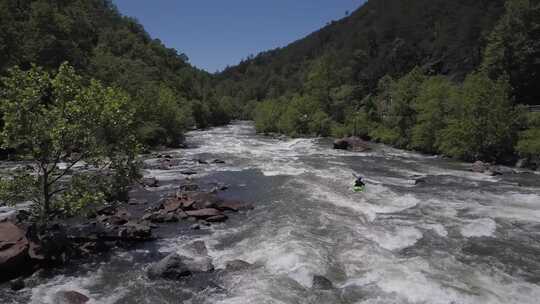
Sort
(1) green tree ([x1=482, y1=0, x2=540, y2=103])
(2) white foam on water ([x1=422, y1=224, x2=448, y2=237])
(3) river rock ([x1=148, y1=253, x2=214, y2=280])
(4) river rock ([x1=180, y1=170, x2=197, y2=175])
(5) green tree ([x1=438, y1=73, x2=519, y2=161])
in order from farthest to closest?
1. (1) green tree ([x1=482, y1=0, x2=540, y2=103])
2. (5) green tree ([x1=438, y1=73, x2=519, y2=161])
3. (4) river rock ([x1=180, y1=170, x2=197, y2=175])
4. (2) white foam on water ([x1=422, y1=224, x2=448, y2=237])
5. (3) river rock ([x1=148, y1=253, x2=214, y2=280])

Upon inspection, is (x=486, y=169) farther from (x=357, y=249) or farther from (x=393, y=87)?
(x=393, y=87)

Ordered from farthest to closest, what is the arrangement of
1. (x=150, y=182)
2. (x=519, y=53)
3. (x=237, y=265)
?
(x=519, y=53) < (x=150, y=182) < (x=237, y=265)

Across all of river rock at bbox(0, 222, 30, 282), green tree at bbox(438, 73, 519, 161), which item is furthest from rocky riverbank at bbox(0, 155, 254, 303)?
green tree at bbox(438, 73, 519, 161)

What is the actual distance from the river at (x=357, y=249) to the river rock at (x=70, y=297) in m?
0.27

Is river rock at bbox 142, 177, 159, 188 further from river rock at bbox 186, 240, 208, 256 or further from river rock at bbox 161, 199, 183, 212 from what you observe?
river rock at bbox 186, 240, 208, 256

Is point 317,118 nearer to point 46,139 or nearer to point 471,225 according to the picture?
point 471,225

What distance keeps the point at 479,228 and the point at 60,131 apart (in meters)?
20.7

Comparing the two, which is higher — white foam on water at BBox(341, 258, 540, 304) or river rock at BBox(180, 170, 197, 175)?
river rock at BBox(180, 170, 197, 175)

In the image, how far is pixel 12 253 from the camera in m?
15.9

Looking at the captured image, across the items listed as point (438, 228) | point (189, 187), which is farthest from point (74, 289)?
point (438, 228)

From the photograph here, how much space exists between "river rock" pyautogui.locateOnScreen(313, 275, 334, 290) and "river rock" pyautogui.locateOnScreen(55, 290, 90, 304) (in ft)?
26.1

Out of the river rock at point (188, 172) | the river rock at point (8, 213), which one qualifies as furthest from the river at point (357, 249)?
the river rock at point (8, 213)

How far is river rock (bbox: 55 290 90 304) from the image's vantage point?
14.0m

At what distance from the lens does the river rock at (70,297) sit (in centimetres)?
1397
